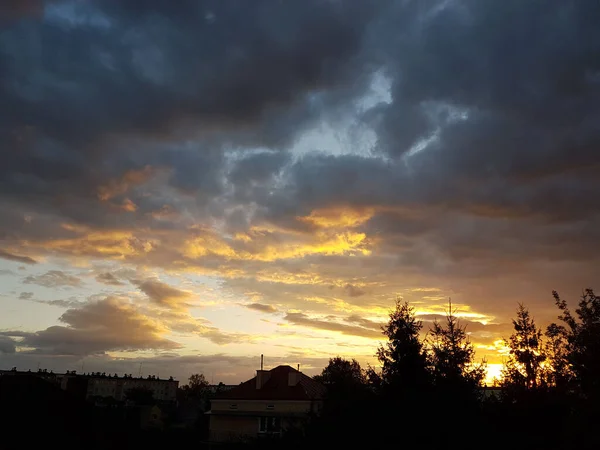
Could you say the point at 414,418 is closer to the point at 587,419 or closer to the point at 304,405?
the point at 587,419

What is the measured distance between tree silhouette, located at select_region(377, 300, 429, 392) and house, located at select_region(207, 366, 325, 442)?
75.3ft

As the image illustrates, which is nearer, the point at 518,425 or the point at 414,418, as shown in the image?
the point at 414,418

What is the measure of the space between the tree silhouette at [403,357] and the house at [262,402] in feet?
75.3

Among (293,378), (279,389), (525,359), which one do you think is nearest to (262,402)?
(279,389)

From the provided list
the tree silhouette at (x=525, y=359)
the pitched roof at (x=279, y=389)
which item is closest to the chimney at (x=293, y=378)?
the pitched roof at (x=279, y=389)

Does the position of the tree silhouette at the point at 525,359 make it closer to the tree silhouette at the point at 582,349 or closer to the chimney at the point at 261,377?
the tree silhouette at the point at 582,349

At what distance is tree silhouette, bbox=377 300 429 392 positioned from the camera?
83.5 ft

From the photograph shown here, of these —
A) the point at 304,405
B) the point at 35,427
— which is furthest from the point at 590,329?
the point at 304,405

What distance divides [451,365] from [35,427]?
1898 cm

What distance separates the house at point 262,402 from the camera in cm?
5053

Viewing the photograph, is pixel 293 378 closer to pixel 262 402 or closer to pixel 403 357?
pixel 262 402

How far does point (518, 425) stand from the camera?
2266cm

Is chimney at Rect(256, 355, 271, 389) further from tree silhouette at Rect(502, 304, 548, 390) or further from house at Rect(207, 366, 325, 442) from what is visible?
tree silhouette at Rect(502, 304, 548, 390)

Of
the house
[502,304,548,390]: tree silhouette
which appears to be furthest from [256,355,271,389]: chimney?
[502,304,548,390]: tree silhouette
